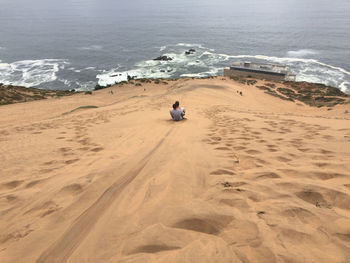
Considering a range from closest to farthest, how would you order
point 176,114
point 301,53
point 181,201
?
point 181,201 → point 176,114 → point 301,53

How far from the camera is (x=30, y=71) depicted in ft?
159

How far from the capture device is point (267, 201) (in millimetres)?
2854

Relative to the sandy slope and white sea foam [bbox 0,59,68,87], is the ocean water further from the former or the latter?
the sandy slope

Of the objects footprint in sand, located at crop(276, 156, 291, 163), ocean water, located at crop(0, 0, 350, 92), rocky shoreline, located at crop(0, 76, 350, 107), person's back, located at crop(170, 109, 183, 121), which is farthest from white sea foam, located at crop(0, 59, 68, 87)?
footprint in sand, located at crop(276, 156, 291, 163)

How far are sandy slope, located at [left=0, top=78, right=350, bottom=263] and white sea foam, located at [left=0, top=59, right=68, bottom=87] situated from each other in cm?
4585

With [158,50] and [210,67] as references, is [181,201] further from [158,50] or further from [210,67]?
[158,50]

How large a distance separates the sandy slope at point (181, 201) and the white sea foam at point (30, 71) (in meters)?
45.9

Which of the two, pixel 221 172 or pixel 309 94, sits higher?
pixel 221 172

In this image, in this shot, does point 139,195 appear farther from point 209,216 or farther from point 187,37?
point 187,37

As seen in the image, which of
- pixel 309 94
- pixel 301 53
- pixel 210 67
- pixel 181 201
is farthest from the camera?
pixel 301 53

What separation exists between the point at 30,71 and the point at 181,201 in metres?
57.5

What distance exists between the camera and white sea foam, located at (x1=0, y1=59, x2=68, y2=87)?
1715 inches

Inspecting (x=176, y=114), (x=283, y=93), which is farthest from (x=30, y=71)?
(x=176, y=114)

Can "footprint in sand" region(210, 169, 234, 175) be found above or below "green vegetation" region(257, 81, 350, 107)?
above
